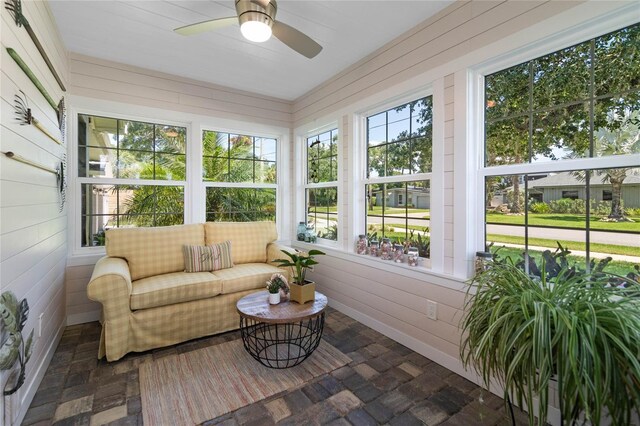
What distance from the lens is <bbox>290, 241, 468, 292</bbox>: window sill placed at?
2.14 metres

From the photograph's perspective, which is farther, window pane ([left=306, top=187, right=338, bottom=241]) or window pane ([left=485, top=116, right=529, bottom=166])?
window pane ([left=306, top=187, right=338, bottom=241])

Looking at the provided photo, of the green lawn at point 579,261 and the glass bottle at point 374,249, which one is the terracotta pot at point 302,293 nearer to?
the glass bottle at point 374,249

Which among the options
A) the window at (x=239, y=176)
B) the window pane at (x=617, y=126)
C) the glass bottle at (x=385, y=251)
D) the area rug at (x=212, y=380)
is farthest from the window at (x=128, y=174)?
the window pane at (x=617, y=126)

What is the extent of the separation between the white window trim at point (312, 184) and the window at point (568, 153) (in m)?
1.52

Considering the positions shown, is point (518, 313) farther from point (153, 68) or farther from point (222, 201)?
point (153, 68)

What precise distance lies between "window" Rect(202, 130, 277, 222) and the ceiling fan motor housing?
2.04 meters

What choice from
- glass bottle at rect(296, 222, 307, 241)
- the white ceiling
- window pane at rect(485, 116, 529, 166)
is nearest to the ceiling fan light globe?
the white ceiling

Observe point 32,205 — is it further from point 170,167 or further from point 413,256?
point 413,256

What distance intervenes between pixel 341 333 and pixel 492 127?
208 cm

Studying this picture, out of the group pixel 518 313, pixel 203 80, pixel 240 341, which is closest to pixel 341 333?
pixel 240 341

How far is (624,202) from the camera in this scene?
1540 millimetres

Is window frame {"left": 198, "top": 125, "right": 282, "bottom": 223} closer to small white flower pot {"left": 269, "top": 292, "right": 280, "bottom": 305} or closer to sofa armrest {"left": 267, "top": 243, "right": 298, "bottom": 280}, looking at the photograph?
sofa armrest {"left": 267, "top": 243, "right": 298, "bottom": 280}

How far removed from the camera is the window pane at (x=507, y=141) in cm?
191

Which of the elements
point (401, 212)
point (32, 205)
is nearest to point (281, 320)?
point (401, 212)
